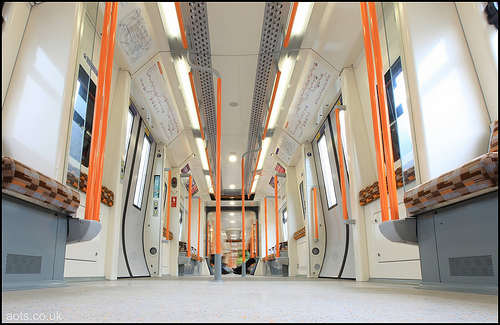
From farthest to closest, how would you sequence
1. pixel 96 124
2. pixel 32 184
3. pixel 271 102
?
pixel 271 102, pixel 32 184, pixel 96 124

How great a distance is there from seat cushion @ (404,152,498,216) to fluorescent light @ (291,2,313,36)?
34.9 inches

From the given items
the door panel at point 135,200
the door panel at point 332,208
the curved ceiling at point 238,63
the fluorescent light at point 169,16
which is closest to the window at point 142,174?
the door panel at point 135,200

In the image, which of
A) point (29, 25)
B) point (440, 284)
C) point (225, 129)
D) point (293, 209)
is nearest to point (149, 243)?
point (225, 129)

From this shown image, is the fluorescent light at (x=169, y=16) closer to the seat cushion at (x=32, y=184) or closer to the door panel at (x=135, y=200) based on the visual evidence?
the seat cushion at (x=32, y=184)

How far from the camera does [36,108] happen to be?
121 cm

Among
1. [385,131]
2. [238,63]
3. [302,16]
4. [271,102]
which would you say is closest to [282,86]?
[271,102]

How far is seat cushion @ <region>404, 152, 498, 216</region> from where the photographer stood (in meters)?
1.47

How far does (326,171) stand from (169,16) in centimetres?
561

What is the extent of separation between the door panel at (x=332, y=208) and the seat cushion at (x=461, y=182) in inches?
138

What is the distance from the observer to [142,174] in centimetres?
668

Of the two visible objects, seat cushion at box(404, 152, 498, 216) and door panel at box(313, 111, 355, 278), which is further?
door panel at box(313, 111, 355, 278)

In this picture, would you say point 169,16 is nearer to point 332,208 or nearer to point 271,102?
point 271,102

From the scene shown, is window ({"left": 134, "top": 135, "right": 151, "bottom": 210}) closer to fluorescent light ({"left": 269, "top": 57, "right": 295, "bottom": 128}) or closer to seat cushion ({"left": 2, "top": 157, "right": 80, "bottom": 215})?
fluorescent light ({"left": 269, "top": 57, "right": 295, "bottom": 128})

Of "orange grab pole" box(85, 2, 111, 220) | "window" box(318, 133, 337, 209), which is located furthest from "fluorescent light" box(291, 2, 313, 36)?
"window" box(318, 133, 337, 209)
